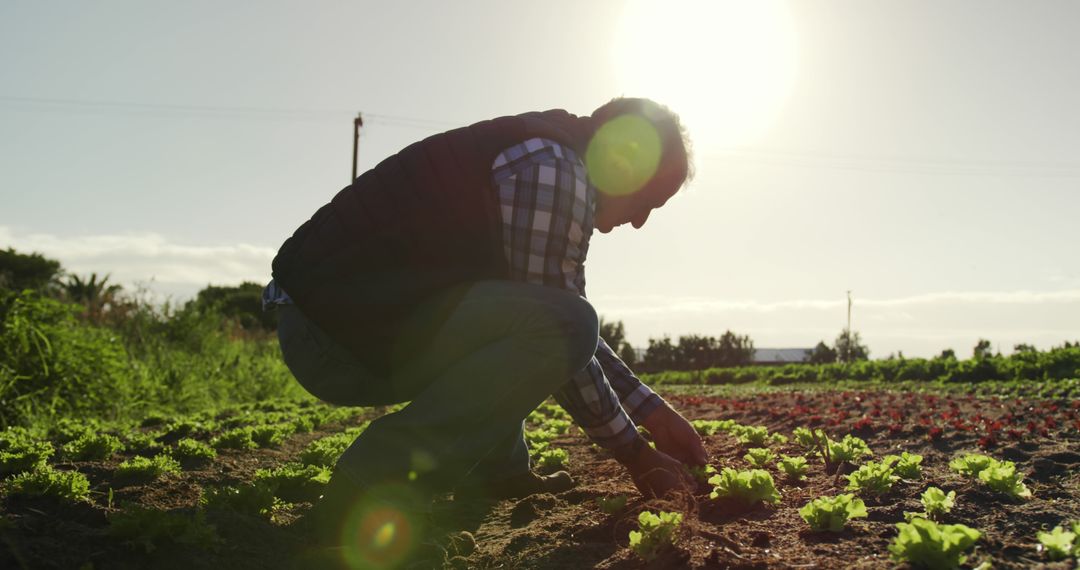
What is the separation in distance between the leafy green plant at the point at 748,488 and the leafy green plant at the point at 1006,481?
0.80 meters

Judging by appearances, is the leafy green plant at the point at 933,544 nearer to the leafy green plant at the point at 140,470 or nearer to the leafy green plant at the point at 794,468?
the leafy green plant at the point at 794,468

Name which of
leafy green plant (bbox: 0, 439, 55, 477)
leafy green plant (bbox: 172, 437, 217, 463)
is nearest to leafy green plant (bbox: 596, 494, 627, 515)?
leafy green plant (bbox: 0, 439, 55, 477)

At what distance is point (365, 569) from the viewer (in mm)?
2057

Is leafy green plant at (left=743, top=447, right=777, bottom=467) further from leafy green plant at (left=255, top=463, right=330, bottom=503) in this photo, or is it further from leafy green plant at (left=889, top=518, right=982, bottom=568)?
leafy green plant at (left=255, top=463, right=330, bottom=503)

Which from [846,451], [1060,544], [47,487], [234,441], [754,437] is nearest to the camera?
[1060,544]

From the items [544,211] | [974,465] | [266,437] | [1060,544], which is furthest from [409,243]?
[266,437]

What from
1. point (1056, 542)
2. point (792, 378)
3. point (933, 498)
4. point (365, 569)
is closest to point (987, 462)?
point (933, 498)

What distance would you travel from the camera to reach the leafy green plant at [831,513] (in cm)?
229

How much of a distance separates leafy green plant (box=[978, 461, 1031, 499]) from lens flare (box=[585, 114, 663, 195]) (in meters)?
1.77

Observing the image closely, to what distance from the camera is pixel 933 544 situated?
6.00 ft

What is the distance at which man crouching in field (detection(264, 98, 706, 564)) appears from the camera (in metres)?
2.17

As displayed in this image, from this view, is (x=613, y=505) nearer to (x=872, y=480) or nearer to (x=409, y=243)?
(x=872, y=480)

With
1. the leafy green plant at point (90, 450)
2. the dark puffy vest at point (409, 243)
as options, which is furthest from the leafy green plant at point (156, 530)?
the leafy green plant at point (90, 450)

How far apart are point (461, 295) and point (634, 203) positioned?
0.86 metres
